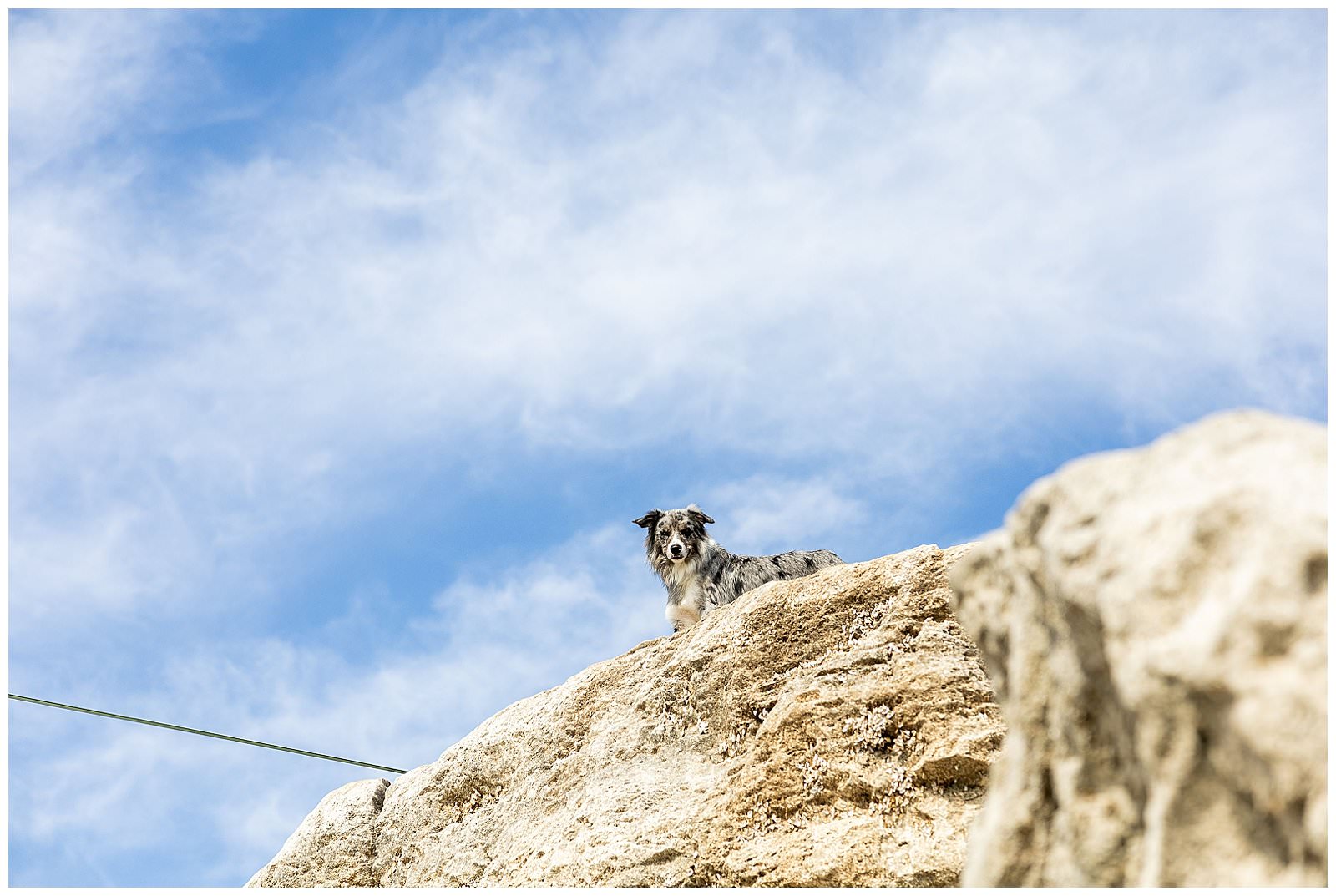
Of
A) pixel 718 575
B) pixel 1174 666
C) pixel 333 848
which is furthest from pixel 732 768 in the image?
pixel 718 575

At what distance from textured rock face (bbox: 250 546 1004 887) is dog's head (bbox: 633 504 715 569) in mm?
4836

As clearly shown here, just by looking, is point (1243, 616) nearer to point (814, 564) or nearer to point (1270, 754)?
point (1270, 754)

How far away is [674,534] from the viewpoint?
41.5 feet

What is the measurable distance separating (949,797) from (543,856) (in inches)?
87.8

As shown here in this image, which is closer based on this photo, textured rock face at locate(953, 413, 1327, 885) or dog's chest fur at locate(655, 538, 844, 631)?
textured rock face at locate(953, 413, 1327, 885)

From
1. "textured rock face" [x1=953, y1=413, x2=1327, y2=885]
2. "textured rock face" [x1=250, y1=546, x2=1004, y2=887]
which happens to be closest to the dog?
"textured rock face" [x1=250, y1=546, x2=1004, y2=887]

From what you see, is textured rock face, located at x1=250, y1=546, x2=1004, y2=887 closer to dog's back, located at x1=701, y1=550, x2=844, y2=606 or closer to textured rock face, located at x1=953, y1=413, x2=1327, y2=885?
textured rock face, located at x1=953, y1=413, x2=1327, y2=885

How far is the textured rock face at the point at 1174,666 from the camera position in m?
1.99

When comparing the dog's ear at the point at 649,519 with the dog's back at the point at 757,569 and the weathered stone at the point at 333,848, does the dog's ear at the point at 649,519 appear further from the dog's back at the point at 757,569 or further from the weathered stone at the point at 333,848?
the weathered stone at the point at 333,848

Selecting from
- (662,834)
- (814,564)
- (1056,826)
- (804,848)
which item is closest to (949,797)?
(804,848)

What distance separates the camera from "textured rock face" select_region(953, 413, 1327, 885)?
78.3 inches

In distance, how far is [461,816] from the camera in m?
7.30

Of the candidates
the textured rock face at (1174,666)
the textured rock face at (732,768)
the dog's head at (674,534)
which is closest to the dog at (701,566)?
the dog's head at (674,534)

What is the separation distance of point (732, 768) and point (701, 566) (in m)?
6.40
